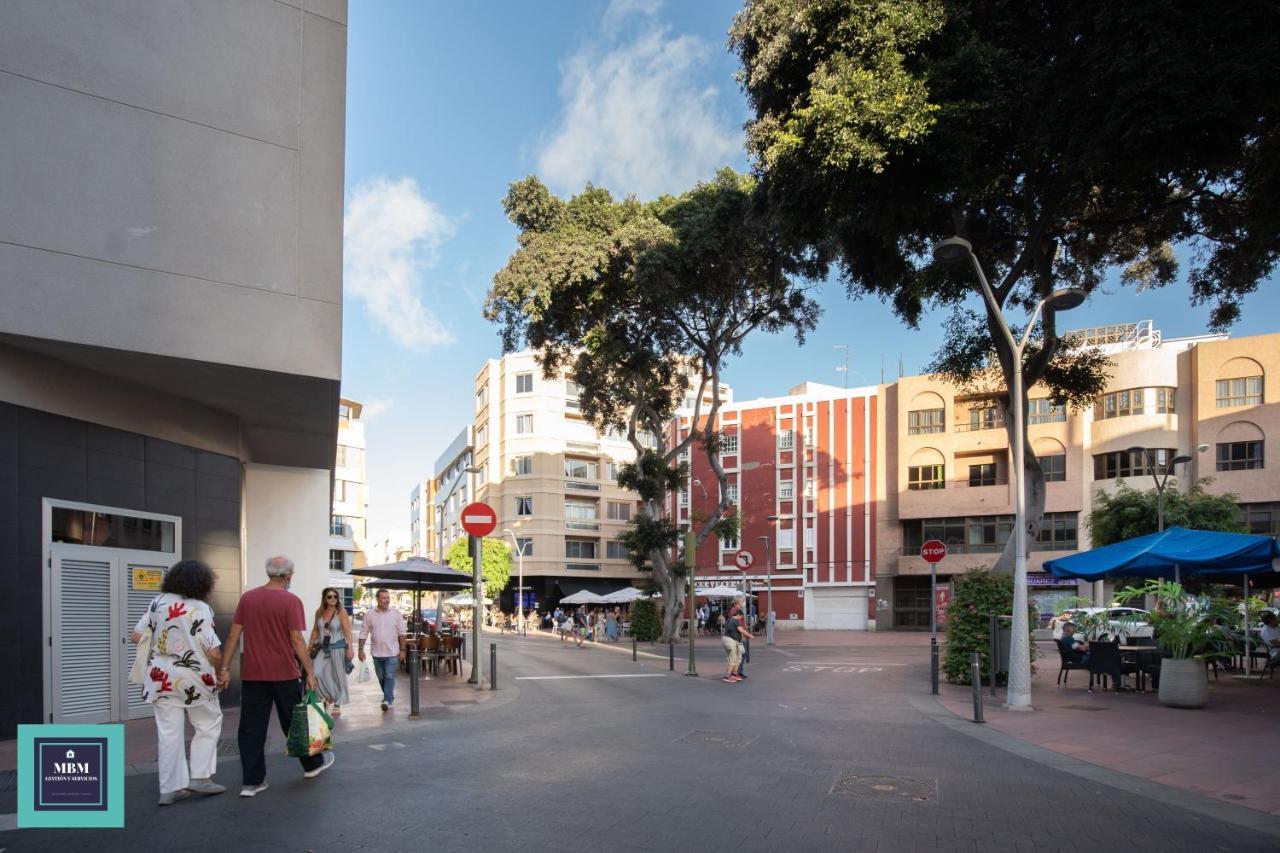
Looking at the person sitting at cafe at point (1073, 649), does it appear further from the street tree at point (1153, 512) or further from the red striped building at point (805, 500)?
the red striped building at point (805, 500)

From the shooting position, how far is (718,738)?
998 centimetres

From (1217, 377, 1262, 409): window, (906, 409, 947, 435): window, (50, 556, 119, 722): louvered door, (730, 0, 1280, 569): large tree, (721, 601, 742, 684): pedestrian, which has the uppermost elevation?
(730, 0, 1280, 569): large tree

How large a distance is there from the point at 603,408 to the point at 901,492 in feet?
81.5

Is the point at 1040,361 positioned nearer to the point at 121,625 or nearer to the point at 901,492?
the point at 121,625

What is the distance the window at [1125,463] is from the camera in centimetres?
4469

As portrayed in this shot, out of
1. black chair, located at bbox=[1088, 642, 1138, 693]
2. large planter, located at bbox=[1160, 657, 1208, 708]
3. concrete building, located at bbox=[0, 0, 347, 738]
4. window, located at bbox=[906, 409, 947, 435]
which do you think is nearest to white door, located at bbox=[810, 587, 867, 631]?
window, located at bbox=[906, 409, 947, 435]

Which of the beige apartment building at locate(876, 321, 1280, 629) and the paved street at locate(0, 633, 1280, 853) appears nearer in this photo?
the paved street at locate(0, 633, 1280, 853)

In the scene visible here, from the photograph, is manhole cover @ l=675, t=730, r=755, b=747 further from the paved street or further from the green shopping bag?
the green shopping bag

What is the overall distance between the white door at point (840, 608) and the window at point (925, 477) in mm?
7430

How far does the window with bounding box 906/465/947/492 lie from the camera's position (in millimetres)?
51719

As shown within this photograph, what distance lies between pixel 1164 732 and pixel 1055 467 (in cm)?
4064

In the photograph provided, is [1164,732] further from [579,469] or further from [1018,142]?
[579,469]

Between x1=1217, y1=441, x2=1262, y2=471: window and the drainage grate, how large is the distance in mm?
42878

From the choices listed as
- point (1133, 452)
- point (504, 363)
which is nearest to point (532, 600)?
point (504, 363)
